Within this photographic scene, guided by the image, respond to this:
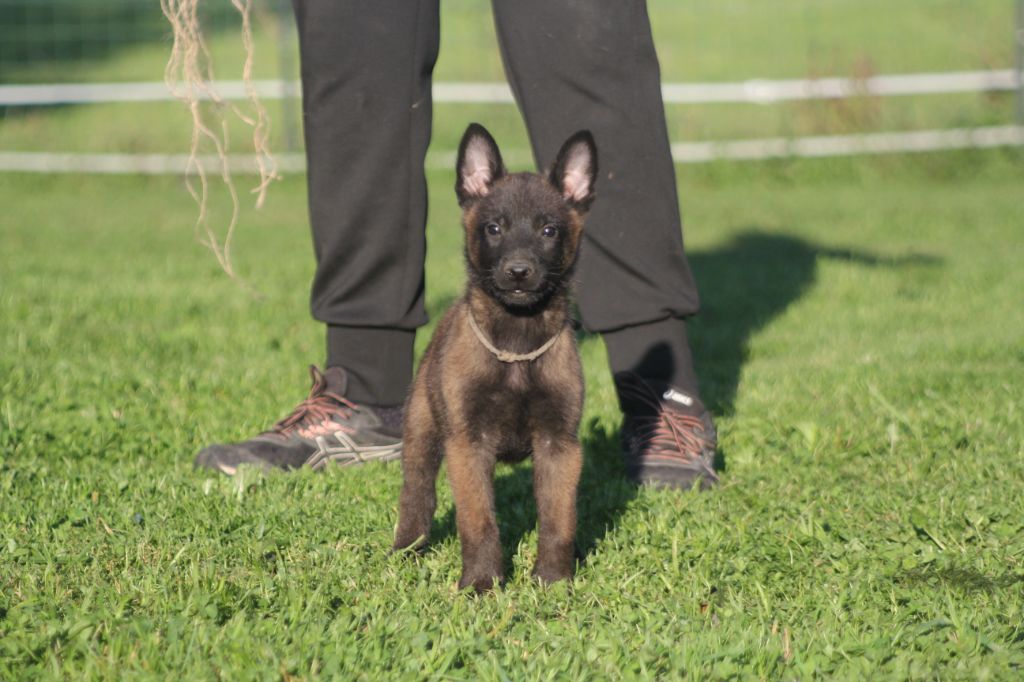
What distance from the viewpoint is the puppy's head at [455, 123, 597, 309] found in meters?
3.32

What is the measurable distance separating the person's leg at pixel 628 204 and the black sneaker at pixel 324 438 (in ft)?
2.78

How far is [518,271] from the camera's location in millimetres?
3264

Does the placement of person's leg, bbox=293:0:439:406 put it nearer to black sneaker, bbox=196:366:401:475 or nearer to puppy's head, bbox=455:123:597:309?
black sneaker, bbox=196:366:401:475

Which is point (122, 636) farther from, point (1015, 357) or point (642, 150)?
point (1015, 357)

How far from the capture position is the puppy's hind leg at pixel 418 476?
360 centimetres

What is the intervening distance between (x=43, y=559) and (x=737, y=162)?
1170 cm

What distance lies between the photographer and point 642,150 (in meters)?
4.38

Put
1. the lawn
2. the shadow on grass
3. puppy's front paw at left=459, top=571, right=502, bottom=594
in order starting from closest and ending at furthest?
the lawn, puppy's front paw at left=459, top=571, right=502, bottom=594, the shadow on grass

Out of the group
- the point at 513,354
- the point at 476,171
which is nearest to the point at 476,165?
the point at 476,171

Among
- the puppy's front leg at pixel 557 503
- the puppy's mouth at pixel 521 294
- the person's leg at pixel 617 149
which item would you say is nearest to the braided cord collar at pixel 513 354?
the puppy's mouth at pixel 521 294

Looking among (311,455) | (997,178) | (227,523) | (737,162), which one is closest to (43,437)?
(311,455)

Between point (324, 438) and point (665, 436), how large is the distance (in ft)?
3.89

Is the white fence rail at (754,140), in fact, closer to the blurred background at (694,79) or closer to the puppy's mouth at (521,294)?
the blurred background at (694,79)

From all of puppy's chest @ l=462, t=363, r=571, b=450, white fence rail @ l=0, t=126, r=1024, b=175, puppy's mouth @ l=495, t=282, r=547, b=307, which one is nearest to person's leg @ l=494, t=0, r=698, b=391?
puppy's mouth @ l=495, t=282, r=547, b=307
